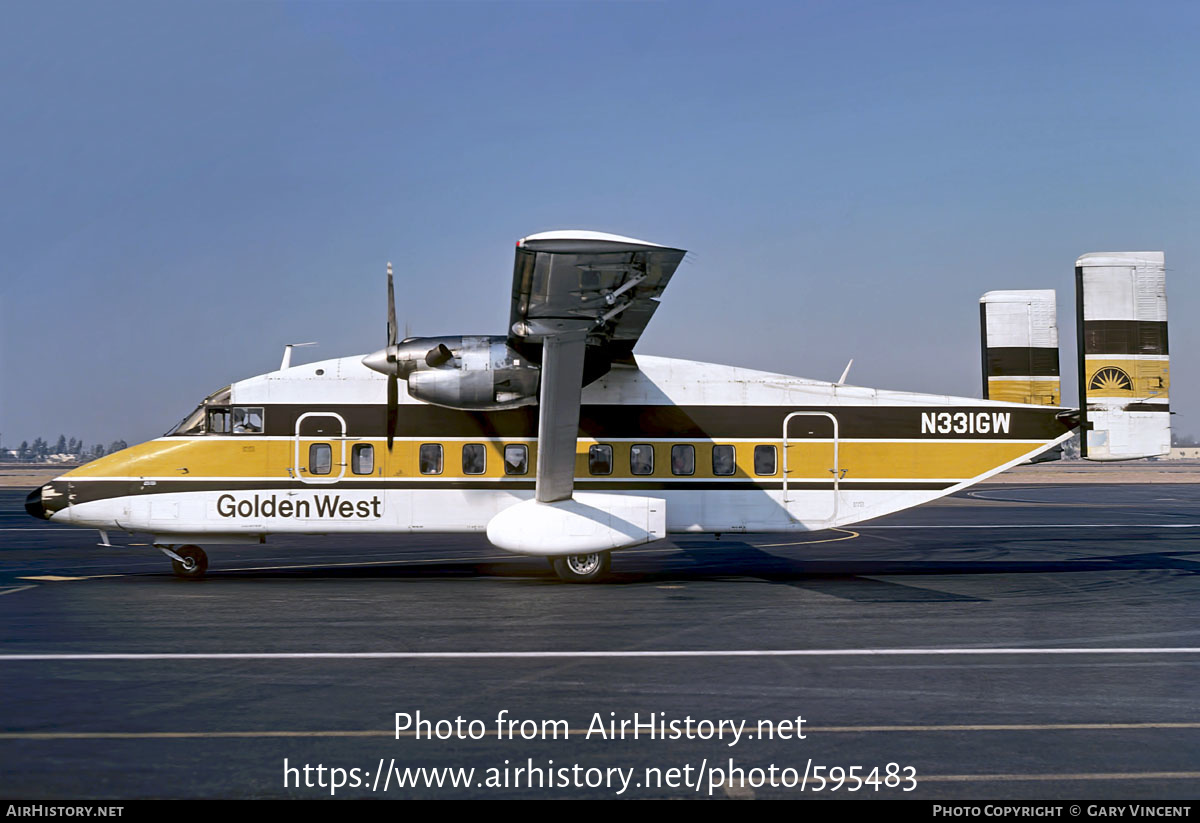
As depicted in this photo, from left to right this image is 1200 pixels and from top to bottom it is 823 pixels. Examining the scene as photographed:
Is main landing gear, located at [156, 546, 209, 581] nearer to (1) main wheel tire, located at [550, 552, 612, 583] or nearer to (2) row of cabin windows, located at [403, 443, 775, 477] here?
(2) row of cabin windows, located at [403, 443, 775, 477]

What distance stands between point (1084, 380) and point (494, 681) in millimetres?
13149

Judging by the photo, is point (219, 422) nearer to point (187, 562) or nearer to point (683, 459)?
point (187, 562)

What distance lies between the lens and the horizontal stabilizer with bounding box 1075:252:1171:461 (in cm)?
1644

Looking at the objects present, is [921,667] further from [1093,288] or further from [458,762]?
[1093,288]

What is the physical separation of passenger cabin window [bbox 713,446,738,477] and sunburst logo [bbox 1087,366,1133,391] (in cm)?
675

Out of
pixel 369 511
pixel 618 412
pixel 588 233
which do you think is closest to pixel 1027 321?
pixel 618 412

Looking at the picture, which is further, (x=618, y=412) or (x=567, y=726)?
(x=618, y=412)

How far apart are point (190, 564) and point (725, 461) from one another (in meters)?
9.02

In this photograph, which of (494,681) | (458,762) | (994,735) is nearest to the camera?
(458,762)

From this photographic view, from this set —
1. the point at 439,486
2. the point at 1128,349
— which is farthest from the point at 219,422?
the point at 1128,349

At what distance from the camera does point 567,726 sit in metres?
6.76

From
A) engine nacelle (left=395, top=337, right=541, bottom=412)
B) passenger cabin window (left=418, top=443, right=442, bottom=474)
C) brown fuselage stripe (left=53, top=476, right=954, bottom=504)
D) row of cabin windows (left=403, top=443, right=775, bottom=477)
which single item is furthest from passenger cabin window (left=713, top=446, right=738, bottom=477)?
passenger cabin window (left=418, top=443, right=442, bottom=474)

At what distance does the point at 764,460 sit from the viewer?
15656mm

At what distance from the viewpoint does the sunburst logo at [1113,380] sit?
16469 millimetres
